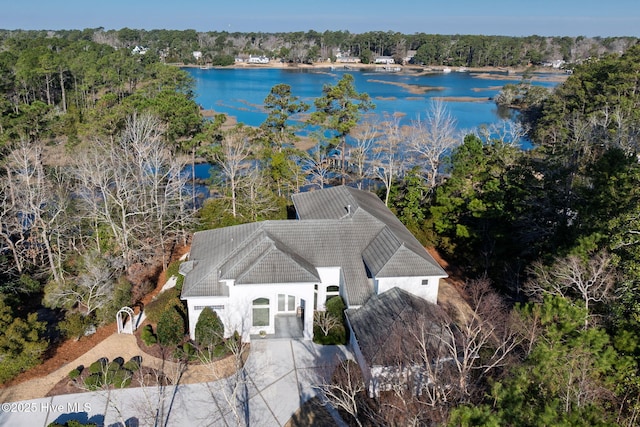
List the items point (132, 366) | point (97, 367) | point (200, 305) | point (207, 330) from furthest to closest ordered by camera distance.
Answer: point (200, 305) < point (207, 330) < point (132, 366) < point (97, 367)

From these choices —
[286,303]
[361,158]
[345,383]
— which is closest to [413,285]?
[345,383]

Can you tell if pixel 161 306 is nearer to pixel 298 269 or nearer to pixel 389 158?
pixel 298 269

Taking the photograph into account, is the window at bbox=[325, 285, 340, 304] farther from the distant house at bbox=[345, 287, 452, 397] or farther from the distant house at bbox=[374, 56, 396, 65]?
the distant house at bbox=[374, 56, 396, 65]

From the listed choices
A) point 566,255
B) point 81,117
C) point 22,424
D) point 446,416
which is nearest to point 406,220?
point 566,255

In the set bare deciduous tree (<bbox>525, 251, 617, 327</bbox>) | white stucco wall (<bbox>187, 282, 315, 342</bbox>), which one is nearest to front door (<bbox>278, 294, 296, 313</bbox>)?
white stucco wall (<bbox>187, 282, 315, 342</bbox>)

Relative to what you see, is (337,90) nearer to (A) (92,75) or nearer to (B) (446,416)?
(B) (446,416)

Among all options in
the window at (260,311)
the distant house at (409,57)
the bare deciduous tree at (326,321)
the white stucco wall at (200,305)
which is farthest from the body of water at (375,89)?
the white stucco wall at (200,305)

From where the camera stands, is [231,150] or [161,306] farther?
[231,150]

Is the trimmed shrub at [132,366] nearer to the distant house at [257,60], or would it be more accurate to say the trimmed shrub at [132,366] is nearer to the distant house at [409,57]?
the distant house at [257,60]
